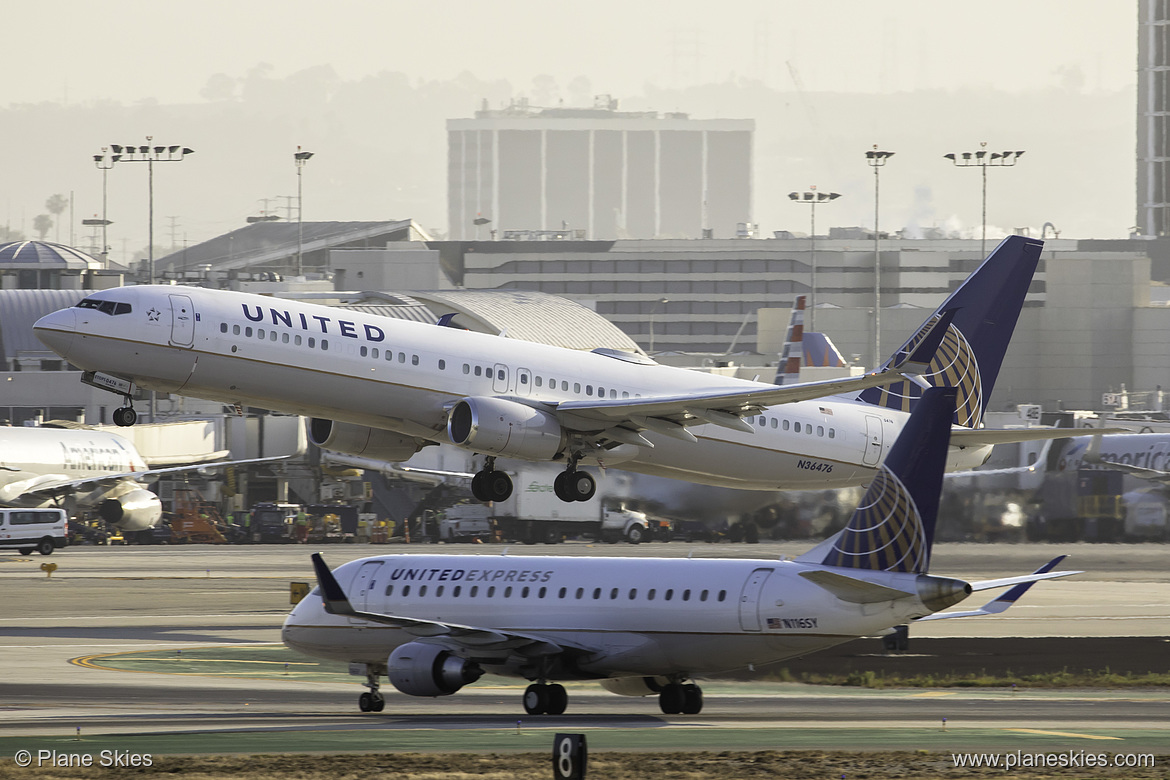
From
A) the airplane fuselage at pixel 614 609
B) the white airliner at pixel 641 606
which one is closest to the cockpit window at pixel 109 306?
the white airliner at pixel 641 606

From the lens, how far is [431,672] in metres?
Answer: 41.6

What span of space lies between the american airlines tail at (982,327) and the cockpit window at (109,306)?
26254mm

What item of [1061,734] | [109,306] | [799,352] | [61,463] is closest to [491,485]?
[109,306]

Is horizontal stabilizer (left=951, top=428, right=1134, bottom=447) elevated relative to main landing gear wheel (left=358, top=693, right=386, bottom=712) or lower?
elevated

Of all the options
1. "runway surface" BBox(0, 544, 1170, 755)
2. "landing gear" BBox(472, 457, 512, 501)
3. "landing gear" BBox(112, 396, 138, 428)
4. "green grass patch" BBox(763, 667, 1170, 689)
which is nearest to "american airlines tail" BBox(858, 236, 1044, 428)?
"green grass patch" BBox(763, 667, 1170, 689)

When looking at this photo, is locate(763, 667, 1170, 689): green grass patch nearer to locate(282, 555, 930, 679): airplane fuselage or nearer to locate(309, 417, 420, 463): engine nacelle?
locate(282, 555, 930, 679): airplane fuselage

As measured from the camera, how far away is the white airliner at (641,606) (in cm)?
3834

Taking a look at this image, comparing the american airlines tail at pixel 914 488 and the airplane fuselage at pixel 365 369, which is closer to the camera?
the american airlines tail at pixel 914 488

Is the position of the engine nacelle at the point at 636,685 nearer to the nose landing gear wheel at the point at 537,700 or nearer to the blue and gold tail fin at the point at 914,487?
the nose landing gear wheel at the point at 537,700

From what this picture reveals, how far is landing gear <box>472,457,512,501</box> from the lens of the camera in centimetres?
4588

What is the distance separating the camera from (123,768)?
104 ft

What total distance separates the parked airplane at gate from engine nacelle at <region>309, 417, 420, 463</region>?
0.17 ft

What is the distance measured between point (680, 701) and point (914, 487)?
922 centimetres

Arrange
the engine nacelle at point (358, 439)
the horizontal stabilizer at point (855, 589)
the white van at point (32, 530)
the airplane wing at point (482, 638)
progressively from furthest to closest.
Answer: the white van at point (32, 530)
the engine nacelle at point (358, 439)
the airplane wing at point (482, 638)
the horizontal stabilizer at point (855, 589)
